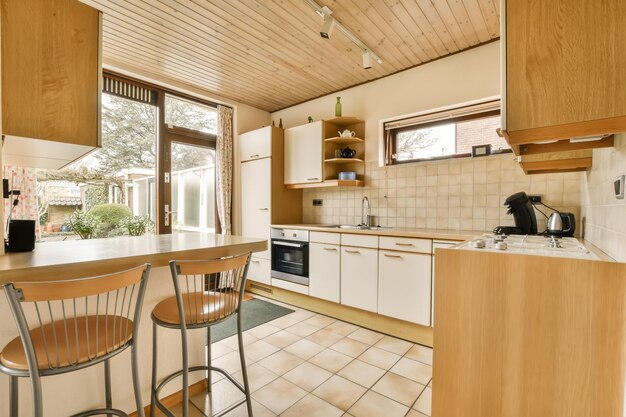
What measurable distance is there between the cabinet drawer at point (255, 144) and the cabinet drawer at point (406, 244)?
6.45 ft

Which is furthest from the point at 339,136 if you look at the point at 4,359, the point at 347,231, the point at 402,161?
the point at 4,359

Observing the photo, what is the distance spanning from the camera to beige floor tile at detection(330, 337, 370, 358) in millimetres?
2377

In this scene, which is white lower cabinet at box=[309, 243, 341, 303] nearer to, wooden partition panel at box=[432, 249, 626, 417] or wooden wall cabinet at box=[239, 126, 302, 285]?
wooden wall cabinet at box=[239, 126, 302, 285]

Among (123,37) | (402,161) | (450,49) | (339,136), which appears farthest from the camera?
(339,136)

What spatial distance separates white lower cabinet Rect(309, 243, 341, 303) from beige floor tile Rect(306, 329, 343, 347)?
39 cm

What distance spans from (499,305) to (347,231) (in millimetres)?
1805

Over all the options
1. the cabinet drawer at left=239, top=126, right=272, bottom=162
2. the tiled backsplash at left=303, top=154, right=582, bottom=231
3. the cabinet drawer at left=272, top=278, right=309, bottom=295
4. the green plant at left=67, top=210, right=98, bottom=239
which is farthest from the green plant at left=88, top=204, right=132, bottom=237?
the tiled backsplash at left=303, top=154, right=582, bottom=231

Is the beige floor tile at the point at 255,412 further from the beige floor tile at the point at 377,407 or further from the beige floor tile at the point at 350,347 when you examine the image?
the beige floor tile at the point at 350,347

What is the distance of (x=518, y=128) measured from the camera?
996 mm

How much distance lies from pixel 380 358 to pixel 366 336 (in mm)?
414

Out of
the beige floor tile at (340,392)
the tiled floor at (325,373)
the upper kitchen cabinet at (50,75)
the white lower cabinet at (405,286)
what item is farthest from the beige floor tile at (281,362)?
the upper kitchen cabinet at (50,75)

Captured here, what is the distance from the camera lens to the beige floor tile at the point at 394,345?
7.96 feet

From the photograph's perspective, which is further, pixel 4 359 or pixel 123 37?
pixel 123 37

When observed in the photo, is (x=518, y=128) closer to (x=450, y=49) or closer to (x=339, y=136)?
(x=450, y=49)
